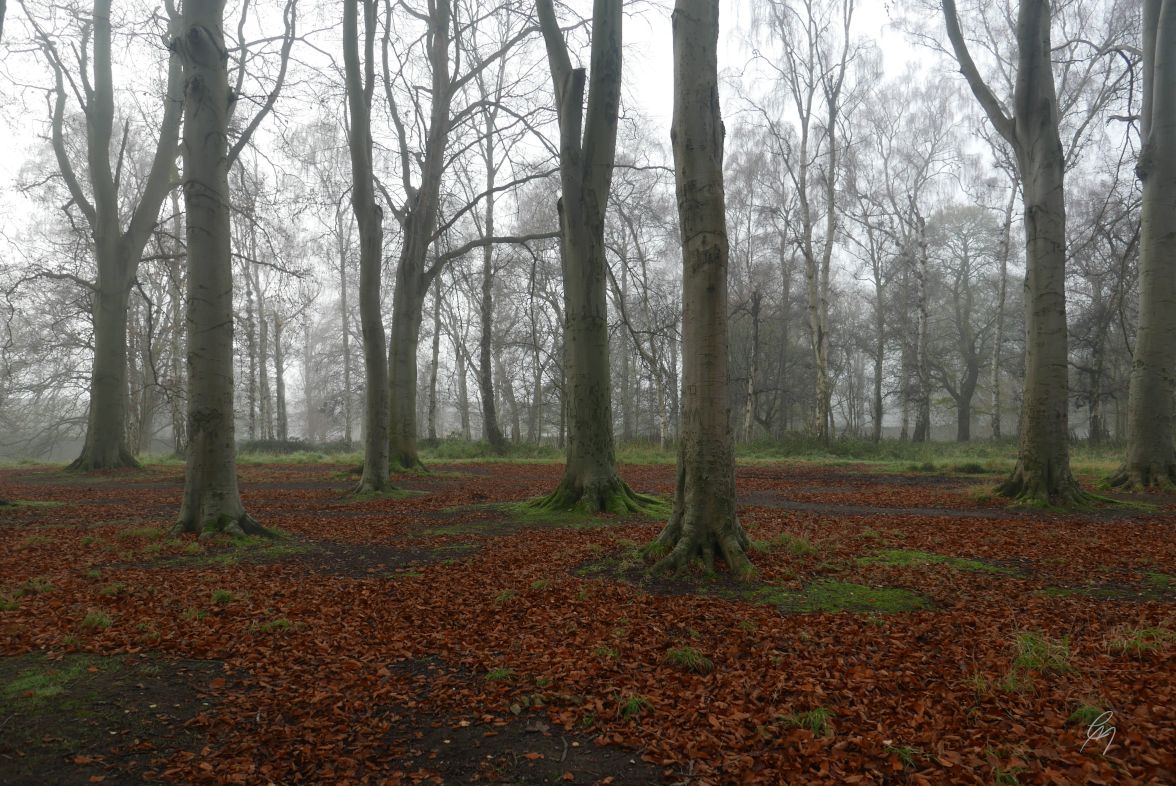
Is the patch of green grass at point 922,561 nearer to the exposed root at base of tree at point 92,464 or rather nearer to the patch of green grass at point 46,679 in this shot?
the patch of green grass at point 46,679

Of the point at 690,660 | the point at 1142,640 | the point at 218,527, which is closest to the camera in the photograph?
the point at 1142,640

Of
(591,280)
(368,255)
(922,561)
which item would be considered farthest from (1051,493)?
(368,255)

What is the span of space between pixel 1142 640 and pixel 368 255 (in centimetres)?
1125

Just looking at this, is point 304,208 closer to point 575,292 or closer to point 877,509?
point 575,292

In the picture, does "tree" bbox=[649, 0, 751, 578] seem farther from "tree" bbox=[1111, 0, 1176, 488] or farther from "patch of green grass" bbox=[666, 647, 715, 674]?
"tree" bbox=[1111, 0, 1176, 488]

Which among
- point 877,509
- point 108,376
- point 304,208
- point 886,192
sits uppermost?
point 886,192

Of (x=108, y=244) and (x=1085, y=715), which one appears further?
(x=108, y=244)

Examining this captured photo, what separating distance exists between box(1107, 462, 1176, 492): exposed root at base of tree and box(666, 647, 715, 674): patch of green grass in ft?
34.1

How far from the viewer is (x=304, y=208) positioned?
544 inches

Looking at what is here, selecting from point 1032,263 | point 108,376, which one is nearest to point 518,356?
point 108,376

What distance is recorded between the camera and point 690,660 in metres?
3.62

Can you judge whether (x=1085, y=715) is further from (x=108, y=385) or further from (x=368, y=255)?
(x=108, y=385)

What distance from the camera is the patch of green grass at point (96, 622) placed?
13.8 ft

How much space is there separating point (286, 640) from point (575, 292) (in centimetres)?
605
